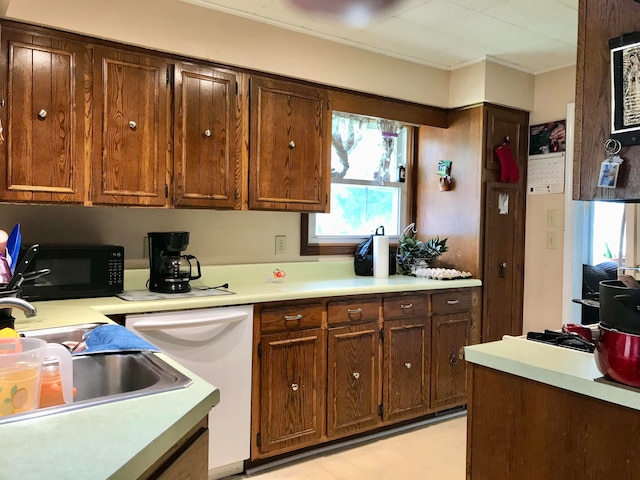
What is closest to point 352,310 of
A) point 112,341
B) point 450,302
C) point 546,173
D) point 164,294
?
point 450,302

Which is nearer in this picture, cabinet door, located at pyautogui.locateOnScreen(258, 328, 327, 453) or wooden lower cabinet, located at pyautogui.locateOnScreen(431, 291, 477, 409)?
cabinet door, located at pyautogui.locateOnScreen(258, 328, 327, 453)

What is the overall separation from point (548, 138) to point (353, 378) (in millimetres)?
2183

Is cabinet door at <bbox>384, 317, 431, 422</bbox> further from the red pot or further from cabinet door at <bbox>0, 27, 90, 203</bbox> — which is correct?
cabinet door at <bbox>0, 27, 90, 203</bbox>

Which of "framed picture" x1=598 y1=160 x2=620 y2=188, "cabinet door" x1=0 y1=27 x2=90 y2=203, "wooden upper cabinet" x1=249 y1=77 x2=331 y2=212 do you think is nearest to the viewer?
"framed picture" x1=598 y1=160 x2=620 y2=188

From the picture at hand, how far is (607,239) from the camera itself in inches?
132

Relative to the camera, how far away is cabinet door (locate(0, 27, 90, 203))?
207 centimetres

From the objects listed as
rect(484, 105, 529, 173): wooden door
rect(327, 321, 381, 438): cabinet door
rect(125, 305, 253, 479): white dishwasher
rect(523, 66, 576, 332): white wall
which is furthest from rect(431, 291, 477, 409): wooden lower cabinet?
rect(125, 305, 253, 479): white dishwasher

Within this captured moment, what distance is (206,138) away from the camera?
2.54 metres

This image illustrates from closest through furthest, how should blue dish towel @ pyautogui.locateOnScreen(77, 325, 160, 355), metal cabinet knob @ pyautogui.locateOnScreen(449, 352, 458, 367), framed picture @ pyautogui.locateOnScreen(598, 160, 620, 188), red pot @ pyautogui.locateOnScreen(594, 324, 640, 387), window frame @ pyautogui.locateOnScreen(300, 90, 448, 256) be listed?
red pot @ pyautogui.locateOnScreen(594, 324, 640, 387)
framed picture @ pyautogui.locateOnScreen(598, 160, 620, 188)
blue dish towel @ pyautogui.locateOnScreen(77, 325, 160, 355)
window frame @ pyautogui.locateOnScreen(300, 90, 448, 256)
metal cabinet knob @ pyautogui.locateOnScreen(449, 352, 458, 367)

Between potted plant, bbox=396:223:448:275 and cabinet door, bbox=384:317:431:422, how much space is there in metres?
0.51

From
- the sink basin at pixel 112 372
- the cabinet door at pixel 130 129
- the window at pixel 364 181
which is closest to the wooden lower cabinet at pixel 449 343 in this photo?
the window at pixel 364 181

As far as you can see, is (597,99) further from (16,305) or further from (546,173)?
(546,173)

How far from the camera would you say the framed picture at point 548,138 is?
3.44m

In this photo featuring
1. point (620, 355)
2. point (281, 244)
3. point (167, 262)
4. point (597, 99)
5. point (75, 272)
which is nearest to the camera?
point (620, 355)
